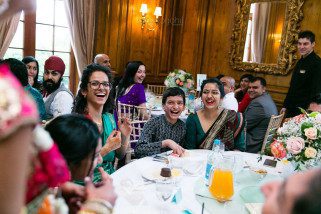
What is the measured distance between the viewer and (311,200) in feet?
1.66

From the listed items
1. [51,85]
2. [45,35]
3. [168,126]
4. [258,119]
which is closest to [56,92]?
[51,85]

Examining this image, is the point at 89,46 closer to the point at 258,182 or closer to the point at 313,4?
the point at 313,4

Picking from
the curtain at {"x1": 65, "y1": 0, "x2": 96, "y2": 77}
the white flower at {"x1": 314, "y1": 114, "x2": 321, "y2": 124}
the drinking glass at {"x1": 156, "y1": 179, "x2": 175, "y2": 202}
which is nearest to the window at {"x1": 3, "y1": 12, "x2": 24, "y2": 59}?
the curtain at {"x1": 65, "y1": 0, "x2": 96, "y2": 77}

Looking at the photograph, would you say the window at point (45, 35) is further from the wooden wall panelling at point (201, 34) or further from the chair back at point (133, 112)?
the wooden wall panelling at point (201, 34)

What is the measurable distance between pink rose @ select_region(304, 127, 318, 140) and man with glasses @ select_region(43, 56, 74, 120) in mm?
1801

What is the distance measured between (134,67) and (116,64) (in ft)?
5.06

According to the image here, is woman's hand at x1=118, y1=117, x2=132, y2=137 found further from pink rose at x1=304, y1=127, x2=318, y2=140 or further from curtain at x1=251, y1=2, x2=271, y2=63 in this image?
curtain at x1=251, y1=2, x2=271, y2=63

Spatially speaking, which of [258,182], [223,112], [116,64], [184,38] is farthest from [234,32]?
[258,182]

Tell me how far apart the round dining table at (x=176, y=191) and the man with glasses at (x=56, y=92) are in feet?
3.48

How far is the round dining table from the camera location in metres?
1.25

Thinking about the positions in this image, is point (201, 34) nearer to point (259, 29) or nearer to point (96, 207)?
point (259, 29)

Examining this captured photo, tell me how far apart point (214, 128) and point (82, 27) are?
3.53 m

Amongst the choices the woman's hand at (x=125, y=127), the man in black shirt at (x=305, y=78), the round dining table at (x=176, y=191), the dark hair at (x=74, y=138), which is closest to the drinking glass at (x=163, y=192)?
the round dining table at (x=176, y=191)

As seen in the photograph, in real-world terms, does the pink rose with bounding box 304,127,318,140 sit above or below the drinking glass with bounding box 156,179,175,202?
above
